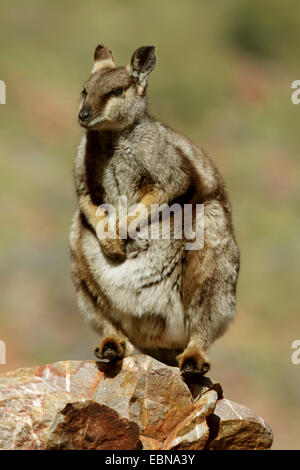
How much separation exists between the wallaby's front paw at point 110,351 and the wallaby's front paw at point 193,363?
62 cm

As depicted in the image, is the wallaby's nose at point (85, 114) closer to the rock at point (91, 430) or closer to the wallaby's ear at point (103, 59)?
the wallaby's ear at point (103, 59)

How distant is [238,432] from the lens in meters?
11.2

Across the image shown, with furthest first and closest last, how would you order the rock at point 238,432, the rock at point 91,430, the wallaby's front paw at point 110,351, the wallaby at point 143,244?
the wallaby at point 143,244
the wallaby's front paw at point 110,351
the rock at point 238,432
the rock at point 91,430

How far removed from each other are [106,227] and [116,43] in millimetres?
32940

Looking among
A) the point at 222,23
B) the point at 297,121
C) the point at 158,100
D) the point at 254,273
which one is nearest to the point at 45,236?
the point at 254,273

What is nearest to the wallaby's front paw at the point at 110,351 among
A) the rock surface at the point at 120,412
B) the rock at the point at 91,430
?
the rock surface at the point at 120,412

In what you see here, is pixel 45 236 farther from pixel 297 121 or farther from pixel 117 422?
pixel 117 422

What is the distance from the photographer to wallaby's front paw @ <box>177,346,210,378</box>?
11.5 metres

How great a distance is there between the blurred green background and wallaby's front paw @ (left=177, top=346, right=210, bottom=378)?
1302 cm

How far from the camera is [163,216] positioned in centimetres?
1180

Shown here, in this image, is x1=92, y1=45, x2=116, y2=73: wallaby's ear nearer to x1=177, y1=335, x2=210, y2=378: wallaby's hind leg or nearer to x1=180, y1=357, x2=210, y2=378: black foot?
x1=177, y1=335, x2=210, y2=378: wallaby's hind leg

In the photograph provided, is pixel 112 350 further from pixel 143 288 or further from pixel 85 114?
pixel 85 114

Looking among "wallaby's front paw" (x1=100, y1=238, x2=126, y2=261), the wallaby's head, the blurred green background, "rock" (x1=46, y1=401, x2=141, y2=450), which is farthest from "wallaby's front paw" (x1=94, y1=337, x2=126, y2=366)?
the blurred green background

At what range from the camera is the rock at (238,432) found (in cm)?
1110
